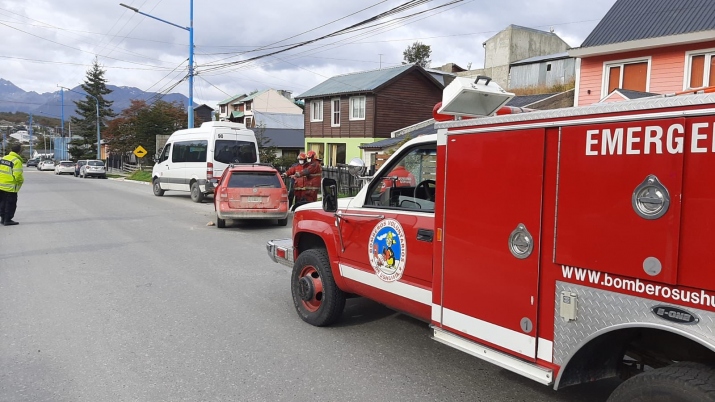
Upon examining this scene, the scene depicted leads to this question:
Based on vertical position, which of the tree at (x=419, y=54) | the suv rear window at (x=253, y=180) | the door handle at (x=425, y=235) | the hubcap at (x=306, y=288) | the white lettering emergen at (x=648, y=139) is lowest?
the hubcap at (x=306, y=288)

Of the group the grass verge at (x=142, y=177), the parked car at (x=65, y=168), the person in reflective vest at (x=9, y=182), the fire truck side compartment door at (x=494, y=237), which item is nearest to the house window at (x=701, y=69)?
the fire truck side compartment door at (x=494, y=237)

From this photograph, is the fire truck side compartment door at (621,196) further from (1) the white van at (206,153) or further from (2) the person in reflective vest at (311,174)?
(1) the white van at (206,153)

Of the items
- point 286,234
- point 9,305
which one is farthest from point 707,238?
point 286,234

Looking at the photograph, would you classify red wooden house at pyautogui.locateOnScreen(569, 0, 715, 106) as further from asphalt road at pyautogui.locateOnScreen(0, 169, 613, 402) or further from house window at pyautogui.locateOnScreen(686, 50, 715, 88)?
asphalt road at pyautogui.locateOnScreen(0, 169, 613, 402)

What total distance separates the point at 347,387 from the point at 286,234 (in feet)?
26.4

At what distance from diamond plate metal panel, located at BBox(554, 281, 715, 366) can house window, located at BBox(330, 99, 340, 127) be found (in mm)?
32367

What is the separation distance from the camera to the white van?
18.3 m

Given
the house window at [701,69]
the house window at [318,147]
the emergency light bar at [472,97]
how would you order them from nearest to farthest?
the emergency light bar at [472,97] → the house window at [701,69] → the house window at [318,147]

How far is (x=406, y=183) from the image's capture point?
15.6 ft

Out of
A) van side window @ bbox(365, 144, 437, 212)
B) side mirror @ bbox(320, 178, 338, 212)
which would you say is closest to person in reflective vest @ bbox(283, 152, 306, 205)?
side mirror @ bbox(320, 178, 338, 212)

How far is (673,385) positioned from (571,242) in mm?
797

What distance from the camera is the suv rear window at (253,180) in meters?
12.3

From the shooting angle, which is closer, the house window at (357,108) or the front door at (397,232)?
the front door at (397,232)

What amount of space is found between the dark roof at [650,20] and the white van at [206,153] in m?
12.2
